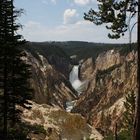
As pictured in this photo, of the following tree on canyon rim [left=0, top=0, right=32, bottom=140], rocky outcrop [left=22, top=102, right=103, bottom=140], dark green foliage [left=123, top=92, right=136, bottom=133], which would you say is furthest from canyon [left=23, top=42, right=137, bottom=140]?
tree on canyon rim [left=0, top=0, right=32, bottom=140]

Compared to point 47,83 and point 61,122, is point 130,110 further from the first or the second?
point 47,83

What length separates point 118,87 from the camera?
4707 inches

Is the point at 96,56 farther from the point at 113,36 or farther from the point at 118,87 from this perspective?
the point at 113,36

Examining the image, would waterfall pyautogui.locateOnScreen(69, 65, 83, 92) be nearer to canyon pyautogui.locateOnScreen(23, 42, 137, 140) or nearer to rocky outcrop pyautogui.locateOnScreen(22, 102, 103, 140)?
canyon pyautogui.locateOnScreen(23, 42, 137, 140)

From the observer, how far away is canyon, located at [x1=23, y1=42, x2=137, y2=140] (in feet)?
162

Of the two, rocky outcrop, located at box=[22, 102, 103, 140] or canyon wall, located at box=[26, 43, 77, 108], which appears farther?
canyon wall, located at box=[26, 43, 77, 108]

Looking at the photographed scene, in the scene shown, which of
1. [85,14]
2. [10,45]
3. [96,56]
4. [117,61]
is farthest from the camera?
[96,56]

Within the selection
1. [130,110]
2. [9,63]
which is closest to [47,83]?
[130,110]

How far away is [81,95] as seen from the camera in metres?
143

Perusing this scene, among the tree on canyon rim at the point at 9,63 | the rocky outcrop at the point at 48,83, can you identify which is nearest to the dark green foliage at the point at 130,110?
the tree on canyon rim at the point at 9,63

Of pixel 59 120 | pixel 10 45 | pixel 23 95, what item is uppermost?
pixel 10 45

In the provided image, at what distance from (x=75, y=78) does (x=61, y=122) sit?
132m

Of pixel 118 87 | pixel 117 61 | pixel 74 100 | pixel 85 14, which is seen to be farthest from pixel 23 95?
pixel 117 61

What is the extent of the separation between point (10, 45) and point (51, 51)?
162 m
